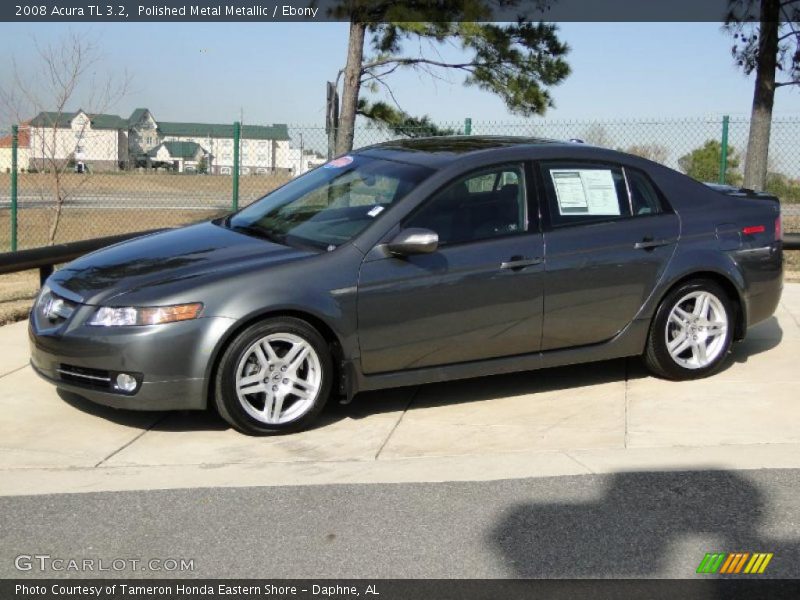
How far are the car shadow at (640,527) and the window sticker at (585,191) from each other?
6.52 ft

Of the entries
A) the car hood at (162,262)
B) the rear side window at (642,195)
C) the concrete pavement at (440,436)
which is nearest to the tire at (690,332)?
the concrete pavement at (440,436)

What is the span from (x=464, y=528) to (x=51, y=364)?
2615 millimetres

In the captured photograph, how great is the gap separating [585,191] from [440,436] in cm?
187

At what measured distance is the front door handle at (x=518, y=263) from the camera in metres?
6.10

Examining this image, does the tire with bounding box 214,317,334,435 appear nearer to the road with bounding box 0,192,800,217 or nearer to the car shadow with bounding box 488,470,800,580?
the car shadow with bounding box 488,470,800,580

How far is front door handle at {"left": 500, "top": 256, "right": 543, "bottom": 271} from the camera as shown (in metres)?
6.10

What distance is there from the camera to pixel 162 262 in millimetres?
5844

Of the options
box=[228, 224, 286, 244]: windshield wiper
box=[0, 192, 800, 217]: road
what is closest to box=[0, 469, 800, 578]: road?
box=[228, 224, 286, 244]: windshield wiper

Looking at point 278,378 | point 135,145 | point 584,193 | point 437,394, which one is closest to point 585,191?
point 584,193

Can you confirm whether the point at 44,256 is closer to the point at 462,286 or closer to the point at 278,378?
the point at 278,378

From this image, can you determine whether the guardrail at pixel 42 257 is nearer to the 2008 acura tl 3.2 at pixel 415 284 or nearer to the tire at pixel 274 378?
the 2008 acura tl 3.2 at pixel 415 284

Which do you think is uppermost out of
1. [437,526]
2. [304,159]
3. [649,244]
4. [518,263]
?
[304,159]

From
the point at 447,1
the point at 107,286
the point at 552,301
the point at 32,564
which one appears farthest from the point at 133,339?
the point at 447,1

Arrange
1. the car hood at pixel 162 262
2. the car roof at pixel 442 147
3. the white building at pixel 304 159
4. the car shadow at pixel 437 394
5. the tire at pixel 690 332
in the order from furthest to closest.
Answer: the white building at pixel 304 159
the tire at pixel 690 332
the car roof at pixel 442 147
the car shadow at pixel 437 394
the car hood at pixel 162 262
